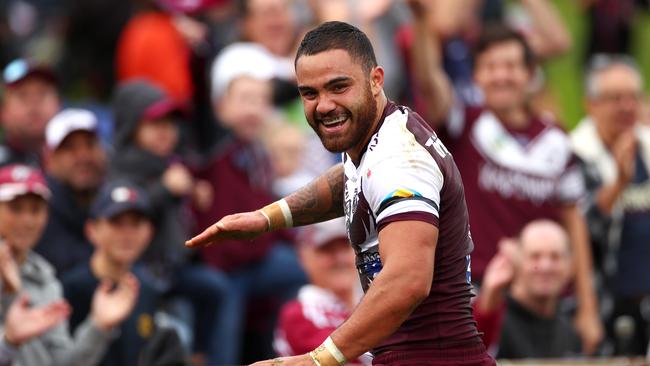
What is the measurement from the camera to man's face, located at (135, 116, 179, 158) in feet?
30.8

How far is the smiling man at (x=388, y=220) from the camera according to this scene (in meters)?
4.98

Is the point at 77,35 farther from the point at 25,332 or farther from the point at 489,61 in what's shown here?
the point at 25,332

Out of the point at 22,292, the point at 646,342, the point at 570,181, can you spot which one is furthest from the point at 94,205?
the point at 646,342

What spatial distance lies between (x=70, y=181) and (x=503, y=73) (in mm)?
3127

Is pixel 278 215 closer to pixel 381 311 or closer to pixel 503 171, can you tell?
pixel 381 311

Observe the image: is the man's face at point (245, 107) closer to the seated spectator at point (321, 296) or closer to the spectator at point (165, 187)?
the spectator at point (165, 187)

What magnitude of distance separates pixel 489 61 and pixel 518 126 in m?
0.51

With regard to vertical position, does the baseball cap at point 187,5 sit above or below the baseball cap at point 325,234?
above

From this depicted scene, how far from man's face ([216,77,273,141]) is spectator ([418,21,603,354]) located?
1.59m

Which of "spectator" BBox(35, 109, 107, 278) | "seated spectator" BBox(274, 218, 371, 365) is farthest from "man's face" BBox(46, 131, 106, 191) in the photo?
"seated spectator" BBox(274, 218, 371, 365)

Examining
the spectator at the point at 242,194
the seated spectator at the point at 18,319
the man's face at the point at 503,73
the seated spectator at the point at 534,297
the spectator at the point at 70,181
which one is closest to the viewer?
the seated spectator at the point at 18,319

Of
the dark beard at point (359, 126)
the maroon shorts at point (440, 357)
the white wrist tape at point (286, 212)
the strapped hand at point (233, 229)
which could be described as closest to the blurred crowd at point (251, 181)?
the white wrist tape at point (286, 212)

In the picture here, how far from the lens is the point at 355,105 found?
17.3 feet

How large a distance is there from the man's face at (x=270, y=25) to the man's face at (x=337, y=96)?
6139 mm
